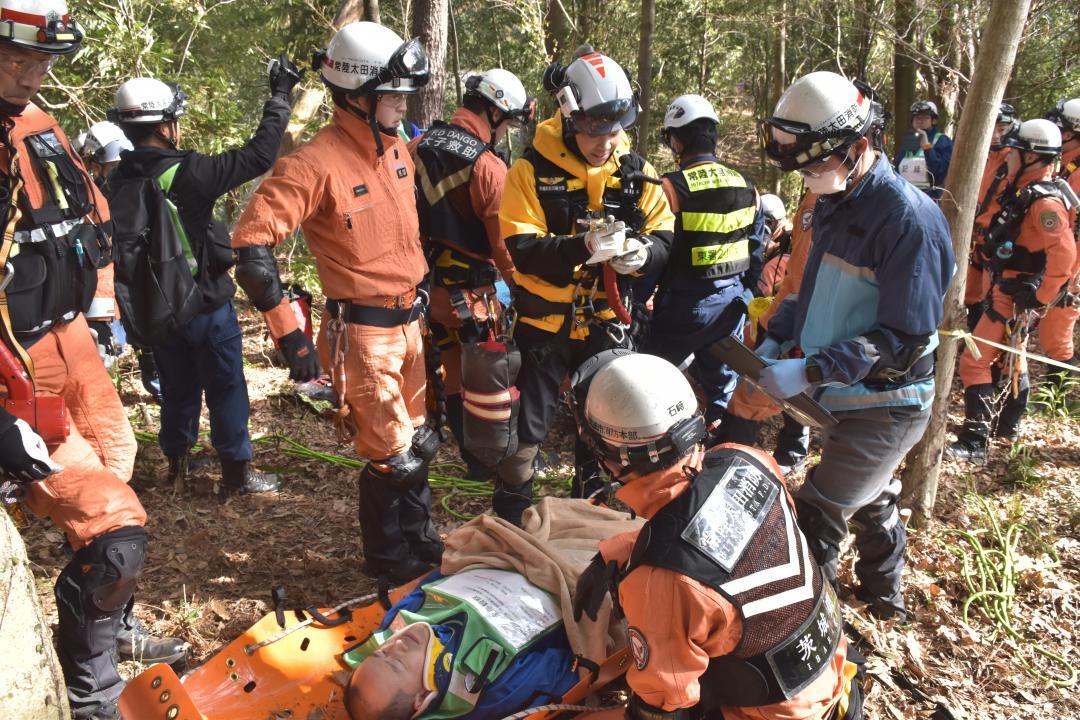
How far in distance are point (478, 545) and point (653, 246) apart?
71.9 inches

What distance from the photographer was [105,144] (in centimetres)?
580

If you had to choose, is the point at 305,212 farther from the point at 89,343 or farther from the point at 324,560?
the point at 324,560

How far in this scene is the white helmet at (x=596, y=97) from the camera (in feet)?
13.6

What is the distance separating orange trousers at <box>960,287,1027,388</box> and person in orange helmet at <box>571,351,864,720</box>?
167 inches

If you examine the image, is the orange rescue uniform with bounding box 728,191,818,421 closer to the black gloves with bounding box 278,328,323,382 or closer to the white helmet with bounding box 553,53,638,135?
the white helmet with bounding box 553,53,638,135

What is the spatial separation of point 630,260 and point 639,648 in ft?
7.47

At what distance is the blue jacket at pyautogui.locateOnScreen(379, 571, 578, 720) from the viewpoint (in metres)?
3.10

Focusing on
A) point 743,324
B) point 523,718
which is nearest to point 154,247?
point 523,718

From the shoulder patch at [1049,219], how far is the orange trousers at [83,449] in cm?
590

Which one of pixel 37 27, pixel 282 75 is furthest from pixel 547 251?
pixel 37 27

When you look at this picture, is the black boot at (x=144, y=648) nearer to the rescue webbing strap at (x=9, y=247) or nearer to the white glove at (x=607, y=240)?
the rescue webbing strap at (x=9, y=247)

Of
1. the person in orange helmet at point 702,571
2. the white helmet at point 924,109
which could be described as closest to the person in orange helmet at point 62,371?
the person in orange helmet at point 702,571

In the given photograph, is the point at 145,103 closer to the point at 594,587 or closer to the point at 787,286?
the point at 594,587

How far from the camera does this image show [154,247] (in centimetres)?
454
